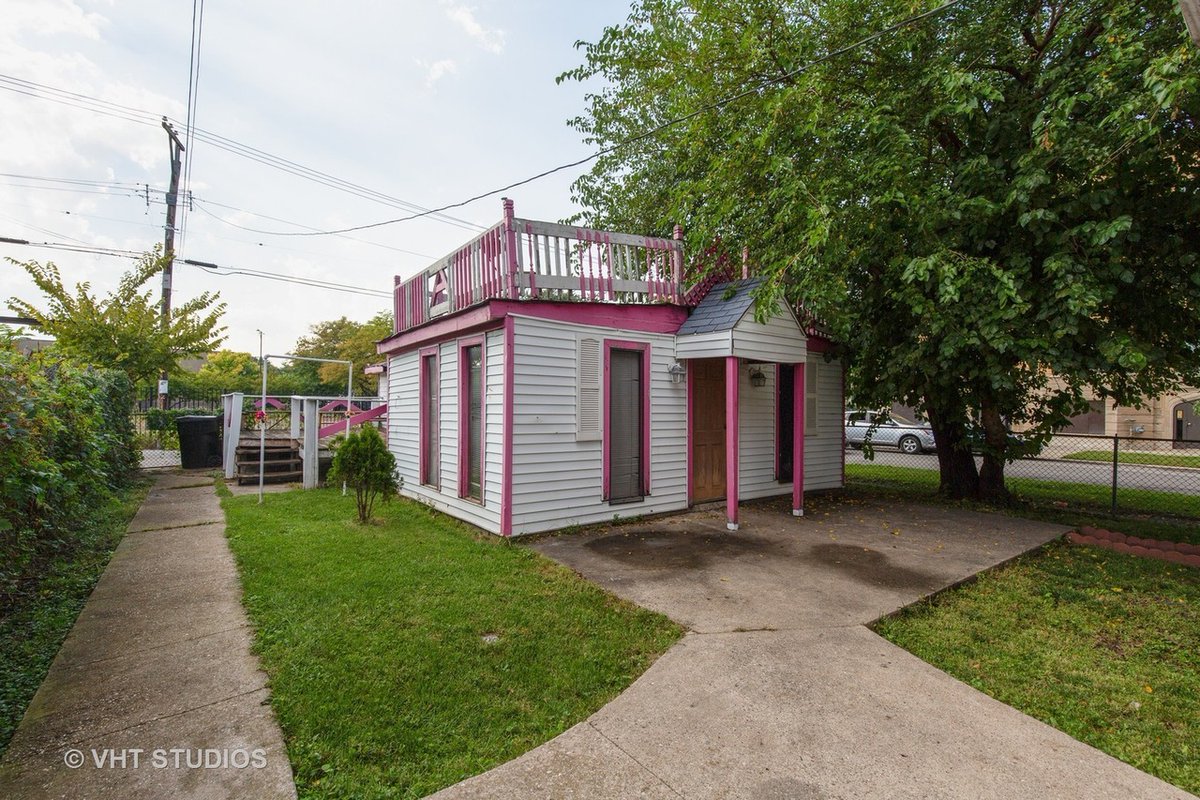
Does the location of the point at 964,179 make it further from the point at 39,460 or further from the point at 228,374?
the point at 228,374

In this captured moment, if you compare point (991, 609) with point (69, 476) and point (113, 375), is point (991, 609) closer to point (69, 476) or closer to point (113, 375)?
point (69, 476)

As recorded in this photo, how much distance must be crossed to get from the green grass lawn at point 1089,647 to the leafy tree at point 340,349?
1302 inches

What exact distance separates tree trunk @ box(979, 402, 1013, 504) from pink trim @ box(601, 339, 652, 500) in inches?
179

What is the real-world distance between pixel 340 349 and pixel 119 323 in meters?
29.8

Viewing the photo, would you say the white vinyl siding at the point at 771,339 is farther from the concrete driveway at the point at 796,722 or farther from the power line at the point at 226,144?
the power line at the point at 226,144

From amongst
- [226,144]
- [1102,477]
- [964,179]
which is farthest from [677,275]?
[226,144]

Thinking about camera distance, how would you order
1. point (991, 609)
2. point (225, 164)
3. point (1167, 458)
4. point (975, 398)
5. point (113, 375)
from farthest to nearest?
point (225, 164), point (1167, 458), point (113, 375), point (975, 398), point (991, 609)

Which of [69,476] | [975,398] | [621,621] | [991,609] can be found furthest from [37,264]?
[975,398]

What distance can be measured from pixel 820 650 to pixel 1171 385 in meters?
7.38

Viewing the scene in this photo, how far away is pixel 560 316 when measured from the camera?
5719 mm

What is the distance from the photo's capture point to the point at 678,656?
9.82 ft

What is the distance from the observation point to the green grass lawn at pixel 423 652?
2.14 meters

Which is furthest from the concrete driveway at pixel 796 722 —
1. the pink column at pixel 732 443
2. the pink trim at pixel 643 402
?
the pink trim at pixel 643 402

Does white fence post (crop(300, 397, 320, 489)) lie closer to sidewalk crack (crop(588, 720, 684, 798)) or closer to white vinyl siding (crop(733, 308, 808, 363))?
white vinyl siding (crop(733, 308, 808, 363))
